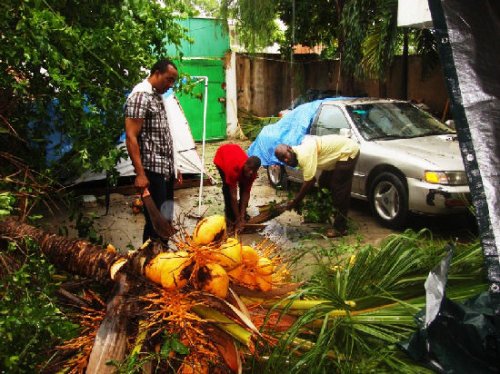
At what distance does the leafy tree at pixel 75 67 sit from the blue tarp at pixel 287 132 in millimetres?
4434

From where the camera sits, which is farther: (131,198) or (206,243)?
(131,198)

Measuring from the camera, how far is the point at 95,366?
2.26 m

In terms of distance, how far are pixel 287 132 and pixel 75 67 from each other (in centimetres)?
573

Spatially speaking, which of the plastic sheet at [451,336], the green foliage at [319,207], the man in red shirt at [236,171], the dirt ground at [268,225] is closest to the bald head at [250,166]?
the man in red shirt at [236,171]

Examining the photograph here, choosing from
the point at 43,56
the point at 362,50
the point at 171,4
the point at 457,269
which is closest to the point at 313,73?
the point at 362,50

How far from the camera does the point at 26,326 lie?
94.1 inches

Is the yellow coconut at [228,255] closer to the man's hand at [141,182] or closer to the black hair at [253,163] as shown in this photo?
the man's hand at [141,182]

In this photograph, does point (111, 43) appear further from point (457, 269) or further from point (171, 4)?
point (457, 269)

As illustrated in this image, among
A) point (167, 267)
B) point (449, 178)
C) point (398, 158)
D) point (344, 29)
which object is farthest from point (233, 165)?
point (344, 29)

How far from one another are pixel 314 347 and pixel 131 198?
23.0 ft

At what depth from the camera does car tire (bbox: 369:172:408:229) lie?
666 centimetres

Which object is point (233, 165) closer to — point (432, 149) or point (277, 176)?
point (432, 149)

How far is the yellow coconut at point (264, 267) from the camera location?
2829mm

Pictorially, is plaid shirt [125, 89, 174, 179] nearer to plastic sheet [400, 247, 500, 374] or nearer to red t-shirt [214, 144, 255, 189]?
red t-shirt [214, 144, 255, 189]
